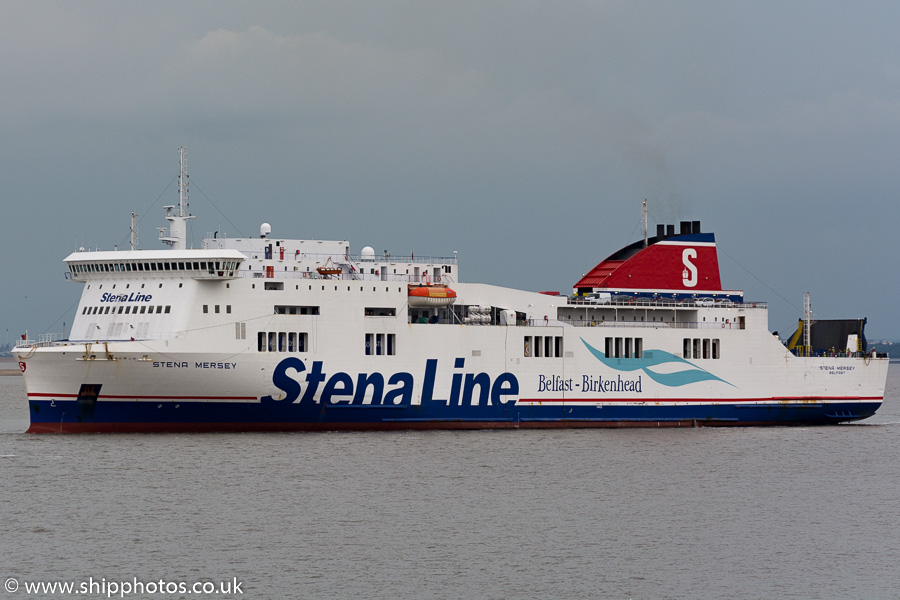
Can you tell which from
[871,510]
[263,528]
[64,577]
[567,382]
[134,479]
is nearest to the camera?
[64,577]

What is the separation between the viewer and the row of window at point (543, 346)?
123 ft

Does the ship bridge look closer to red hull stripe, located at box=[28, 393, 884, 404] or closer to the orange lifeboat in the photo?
the orange lifeboat

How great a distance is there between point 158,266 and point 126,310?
1548 millimetres

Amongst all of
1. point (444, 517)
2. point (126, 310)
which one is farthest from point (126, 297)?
point (444, 517)

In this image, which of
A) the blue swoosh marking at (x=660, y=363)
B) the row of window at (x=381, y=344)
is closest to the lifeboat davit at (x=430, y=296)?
the row of window at (x=381, y=344)

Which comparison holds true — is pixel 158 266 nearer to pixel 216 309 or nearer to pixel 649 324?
pixel 216 309

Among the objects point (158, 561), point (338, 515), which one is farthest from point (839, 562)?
point (158, 561)

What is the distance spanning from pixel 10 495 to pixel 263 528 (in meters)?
6.46

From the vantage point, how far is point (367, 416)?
35.0 m

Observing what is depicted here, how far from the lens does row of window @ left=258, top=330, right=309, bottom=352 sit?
33594 mm

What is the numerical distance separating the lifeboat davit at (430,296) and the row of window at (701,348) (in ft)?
28.8

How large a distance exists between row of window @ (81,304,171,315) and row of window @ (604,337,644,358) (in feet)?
46.0

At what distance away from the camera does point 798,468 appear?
1222 inches

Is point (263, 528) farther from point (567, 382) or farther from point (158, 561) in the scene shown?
point (567, 382)
